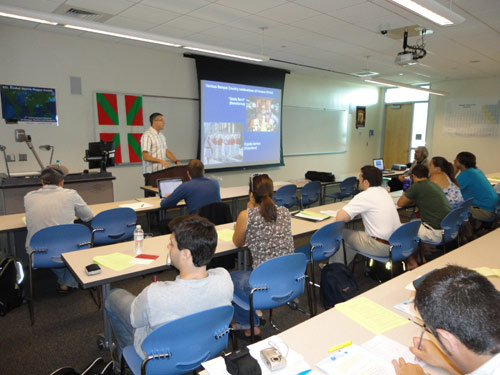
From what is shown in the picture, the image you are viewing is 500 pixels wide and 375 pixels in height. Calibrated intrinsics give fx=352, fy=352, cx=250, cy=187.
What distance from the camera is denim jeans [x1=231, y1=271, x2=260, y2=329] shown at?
2.45m

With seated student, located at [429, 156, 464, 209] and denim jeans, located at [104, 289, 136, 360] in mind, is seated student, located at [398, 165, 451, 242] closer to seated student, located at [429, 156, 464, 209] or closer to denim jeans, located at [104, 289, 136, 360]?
seated student, located at [429, 156, 464, 209]

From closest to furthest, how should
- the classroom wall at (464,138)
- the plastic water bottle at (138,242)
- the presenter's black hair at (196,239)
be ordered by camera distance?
the presenter's black hair at (196,239) → the plastic water bottle at (138,242) → the classroom wall at (464,138)

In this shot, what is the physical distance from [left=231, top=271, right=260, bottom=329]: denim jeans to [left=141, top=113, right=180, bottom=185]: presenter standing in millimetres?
3248

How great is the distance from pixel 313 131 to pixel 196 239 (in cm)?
842

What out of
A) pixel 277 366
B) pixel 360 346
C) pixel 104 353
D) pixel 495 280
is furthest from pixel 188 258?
pixel 495 280

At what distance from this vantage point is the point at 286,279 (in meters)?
2.34

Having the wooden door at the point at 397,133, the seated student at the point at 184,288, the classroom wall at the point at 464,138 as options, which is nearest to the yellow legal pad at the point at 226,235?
the seated student at the point at 184,288

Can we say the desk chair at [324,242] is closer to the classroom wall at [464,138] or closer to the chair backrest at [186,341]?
the chair backrest at [186,341]

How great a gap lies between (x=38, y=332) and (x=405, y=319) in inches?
105

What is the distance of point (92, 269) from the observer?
7.13 feet

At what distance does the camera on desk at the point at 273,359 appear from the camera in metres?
1.30

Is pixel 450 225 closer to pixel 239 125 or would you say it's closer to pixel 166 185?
pixel 166 185

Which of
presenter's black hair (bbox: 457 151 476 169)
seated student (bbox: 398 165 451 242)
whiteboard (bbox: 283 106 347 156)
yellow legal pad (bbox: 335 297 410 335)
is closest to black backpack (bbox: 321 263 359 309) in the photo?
yellow legal pad (bbox: 335 297 410 335)

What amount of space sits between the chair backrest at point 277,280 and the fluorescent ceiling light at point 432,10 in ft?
7.74
